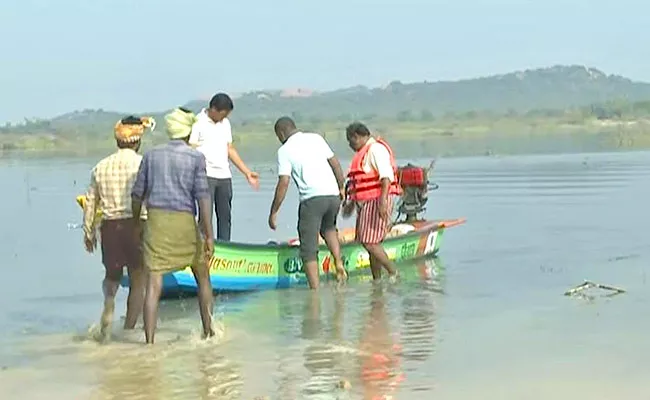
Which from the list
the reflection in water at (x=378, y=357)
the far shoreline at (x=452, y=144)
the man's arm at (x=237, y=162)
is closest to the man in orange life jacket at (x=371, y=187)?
the man's arm at (x=237, y=162)

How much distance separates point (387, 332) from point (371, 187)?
309 cm

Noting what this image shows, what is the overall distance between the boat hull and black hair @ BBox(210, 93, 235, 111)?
1320 millimetres

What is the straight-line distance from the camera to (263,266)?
13016 mm

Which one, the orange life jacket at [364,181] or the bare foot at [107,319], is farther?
the orange life jacket at [364,181]

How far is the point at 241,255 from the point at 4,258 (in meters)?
5.68

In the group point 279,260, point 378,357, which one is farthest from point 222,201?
point 378,357

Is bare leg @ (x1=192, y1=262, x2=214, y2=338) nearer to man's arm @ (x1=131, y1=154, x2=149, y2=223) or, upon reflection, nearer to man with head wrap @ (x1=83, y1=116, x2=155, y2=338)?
man with head wrap @ (x1=83, y1=116, x2=155, y2=338)

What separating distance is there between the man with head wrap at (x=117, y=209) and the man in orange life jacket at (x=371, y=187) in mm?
3544

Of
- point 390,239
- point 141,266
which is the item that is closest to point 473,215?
point 390,239

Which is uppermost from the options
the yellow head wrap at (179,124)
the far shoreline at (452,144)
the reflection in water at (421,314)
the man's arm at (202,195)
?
the yellow head wrap at (179,124)

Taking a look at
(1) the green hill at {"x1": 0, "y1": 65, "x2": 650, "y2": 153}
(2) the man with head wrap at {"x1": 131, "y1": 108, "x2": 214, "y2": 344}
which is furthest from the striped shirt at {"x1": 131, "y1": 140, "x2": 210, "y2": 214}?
(1) the green hill at {"x1": 0, "y1": 65, "x2": 650, "y2": 153}

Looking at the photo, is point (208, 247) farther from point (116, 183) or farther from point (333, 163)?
point (333, 163)

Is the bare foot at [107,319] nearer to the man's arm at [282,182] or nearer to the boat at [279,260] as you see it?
the boat at [279,260]

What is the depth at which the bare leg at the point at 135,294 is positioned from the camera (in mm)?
10078
